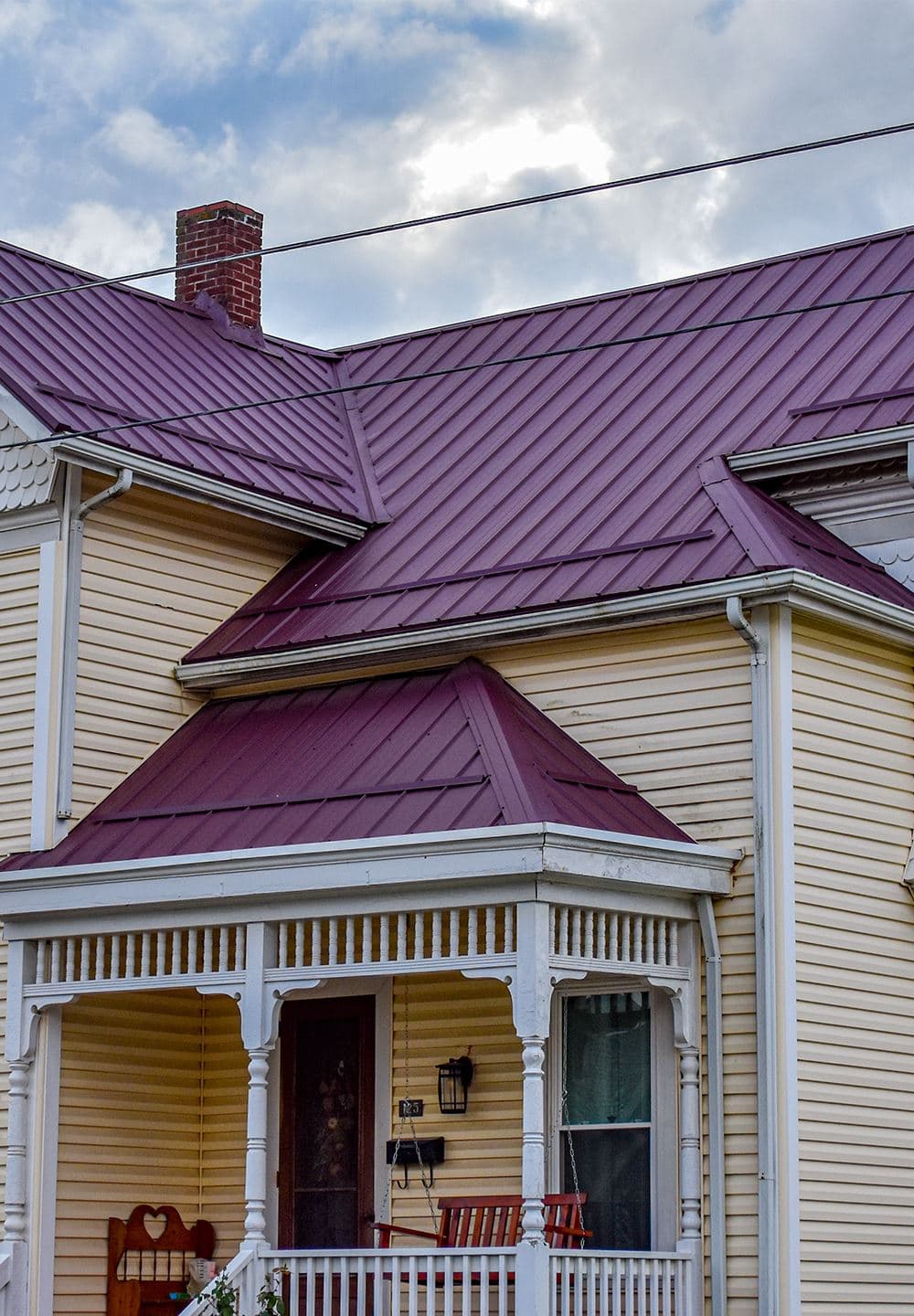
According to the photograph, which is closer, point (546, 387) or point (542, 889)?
point (542, 889)

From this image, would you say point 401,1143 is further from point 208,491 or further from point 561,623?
point 208,491

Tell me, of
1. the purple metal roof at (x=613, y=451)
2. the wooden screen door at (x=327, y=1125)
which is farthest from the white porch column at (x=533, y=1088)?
the wooden screen door at (x=327, y=1125)

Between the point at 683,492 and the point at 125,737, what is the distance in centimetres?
412

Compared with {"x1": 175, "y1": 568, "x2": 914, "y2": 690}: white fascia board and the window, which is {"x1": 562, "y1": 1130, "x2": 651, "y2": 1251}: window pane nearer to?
the window

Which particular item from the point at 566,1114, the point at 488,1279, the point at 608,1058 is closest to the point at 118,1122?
the point at 566,1114

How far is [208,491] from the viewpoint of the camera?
1491 centimetres

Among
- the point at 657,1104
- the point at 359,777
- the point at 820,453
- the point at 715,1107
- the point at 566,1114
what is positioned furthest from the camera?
the point at 820,453

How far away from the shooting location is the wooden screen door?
1396 cm

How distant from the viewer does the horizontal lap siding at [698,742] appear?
12.0 m

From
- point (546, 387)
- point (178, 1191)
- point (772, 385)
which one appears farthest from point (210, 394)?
point (178, 1191)

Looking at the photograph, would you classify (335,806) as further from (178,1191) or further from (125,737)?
(178,1191)

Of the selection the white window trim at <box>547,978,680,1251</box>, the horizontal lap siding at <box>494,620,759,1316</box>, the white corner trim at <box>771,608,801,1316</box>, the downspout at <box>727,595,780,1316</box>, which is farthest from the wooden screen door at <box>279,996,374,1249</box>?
the white corner trim at <box>771,608,801,1316</box>

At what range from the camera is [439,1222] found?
13.2 metres

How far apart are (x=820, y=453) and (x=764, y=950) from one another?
3.54 meters
